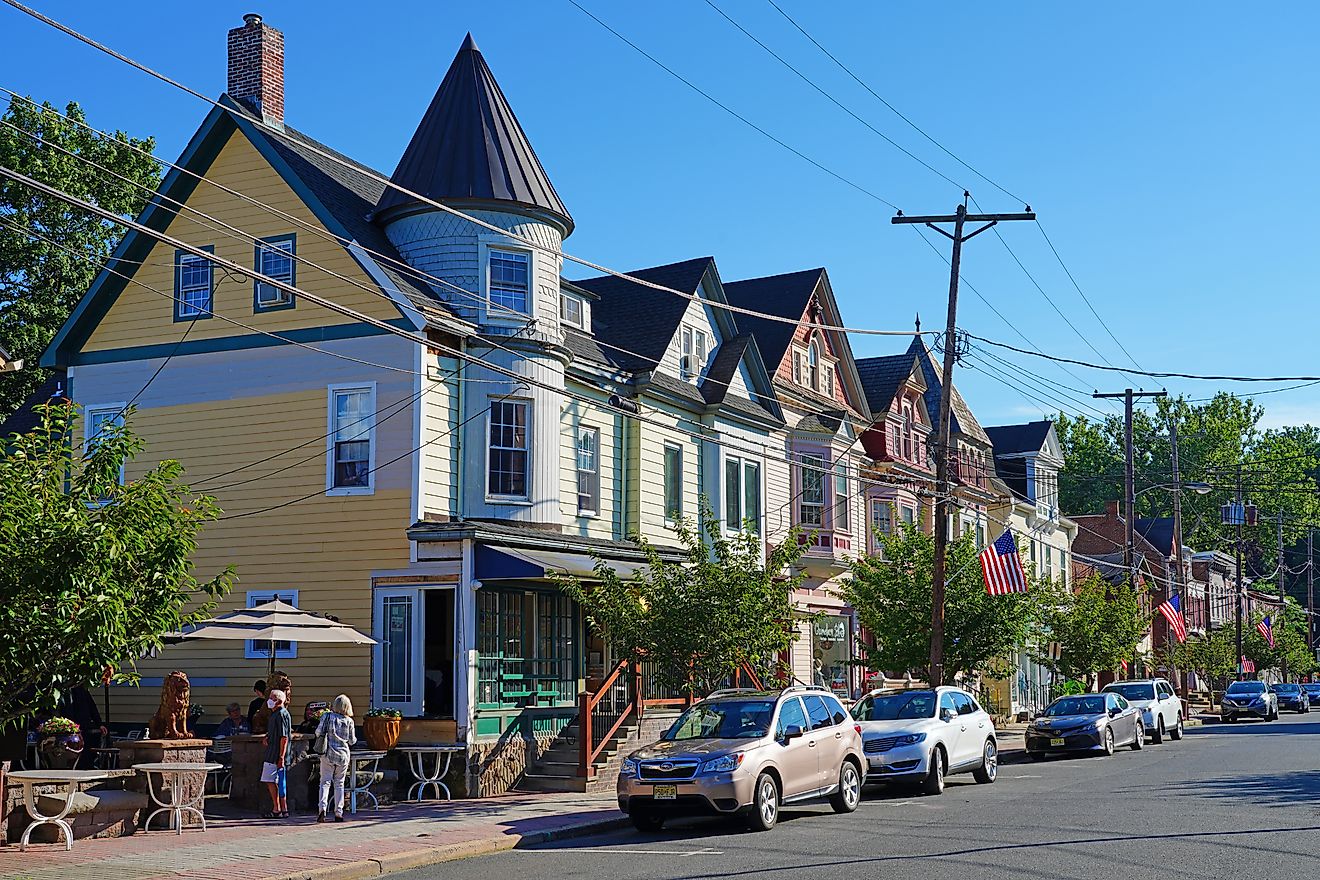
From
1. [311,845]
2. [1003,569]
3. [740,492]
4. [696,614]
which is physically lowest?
[311,845]

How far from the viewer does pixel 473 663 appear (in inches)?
861

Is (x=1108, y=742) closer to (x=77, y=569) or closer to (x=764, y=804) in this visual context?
(x=764, y=804)

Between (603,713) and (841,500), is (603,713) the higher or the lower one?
the lower one

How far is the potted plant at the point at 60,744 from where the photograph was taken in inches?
732

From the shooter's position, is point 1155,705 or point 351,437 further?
point 1155,705

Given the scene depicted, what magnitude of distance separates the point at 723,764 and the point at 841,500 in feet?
65.6

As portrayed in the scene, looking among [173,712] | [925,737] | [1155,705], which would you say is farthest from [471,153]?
[1155,705]

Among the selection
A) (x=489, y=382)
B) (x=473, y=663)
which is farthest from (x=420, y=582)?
(x=489, y=382)

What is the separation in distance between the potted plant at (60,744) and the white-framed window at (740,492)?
15274 mm

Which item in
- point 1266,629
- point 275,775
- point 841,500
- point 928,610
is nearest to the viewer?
point 275,775

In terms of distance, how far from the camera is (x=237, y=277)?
2488 centimetres

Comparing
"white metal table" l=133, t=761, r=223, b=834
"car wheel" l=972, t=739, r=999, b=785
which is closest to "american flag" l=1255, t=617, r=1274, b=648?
"car wheel" l=972, t=739, r=999, b=785

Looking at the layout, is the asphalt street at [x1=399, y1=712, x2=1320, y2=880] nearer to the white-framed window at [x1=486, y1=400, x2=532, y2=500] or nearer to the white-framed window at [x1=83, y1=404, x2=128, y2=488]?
the white-framed window at [x1=486, y1=400, x2=532, y2=500]

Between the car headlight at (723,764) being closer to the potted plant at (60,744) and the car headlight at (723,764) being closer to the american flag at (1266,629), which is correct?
the potted plant at (60,744)
